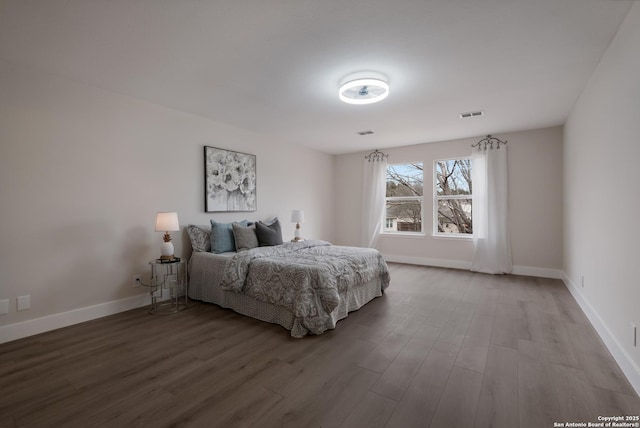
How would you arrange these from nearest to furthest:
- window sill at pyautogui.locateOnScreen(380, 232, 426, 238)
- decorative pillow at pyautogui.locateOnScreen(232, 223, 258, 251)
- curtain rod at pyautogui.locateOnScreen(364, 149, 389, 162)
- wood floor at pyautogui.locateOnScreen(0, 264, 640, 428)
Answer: wood floor at pyautogui.locateOnScreen(0, 264, 640, 428) < decorative pillow at pyautogui.locateOnScreen(232, 223, 258, 251) < window sill at pyautogui.locateOnScreen(380, 232, 426, 238) < curtain rod at pyautogui.locateOnScreen(364, 149, 389, 162)

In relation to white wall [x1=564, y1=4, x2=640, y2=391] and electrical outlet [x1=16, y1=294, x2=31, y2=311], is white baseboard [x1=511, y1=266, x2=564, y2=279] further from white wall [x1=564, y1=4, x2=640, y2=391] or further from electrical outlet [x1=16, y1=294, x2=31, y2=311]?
electrical outlet [x1=16, y1=294, x2=31, y2=311]

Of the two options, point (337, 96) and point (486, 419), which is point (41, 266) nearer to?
point (337, 96)

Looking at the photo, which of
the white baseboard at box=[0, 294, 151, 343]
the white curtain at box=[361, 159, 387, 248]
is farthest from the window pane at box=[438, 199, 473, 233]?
the white baseboard at box=[0, 294, 151, 343]

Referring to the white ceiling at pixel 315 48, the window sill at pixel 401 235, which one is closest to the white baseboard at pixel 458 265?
the window sill at pixel 401 235

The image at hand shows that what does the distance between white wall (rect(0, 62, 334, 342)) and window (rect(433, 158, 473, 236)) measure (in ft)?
14.2

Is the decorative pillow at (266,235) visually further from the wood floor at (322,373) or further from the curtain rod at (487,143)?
the curtain rod at (487,143)

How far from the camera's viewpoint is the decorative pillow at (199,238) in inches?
149

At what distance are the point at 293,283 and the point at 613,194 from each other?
2.75 meters

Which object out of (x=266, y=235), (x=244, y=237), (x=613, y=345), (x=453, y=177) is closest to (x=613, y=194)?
(x=613, y=345)

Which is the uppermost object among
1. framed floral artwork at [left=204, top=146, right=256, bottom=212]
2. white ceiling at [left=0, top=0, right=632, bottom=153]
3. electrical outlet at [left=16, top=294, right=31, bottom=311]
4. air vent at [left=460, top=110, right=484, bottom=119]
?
air vent at [left=460, top=110, right=484, bottom=119]

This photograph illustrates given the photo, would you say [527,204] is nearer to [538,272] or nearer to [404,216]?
[538,272]

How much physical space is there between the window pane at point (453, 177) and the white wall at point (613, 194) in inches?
82.5

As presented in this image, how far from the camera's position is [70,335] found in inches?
106

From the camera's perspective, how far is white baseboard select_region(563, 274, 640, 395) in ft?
6.10
